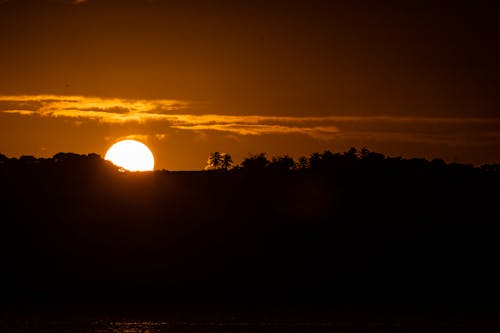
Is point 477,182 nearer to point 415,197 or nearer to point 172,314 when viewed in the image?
point 415,197

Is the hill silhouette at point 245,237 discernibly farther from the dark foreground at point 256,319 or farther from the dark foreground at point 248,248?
the dark foreground at point 256,319

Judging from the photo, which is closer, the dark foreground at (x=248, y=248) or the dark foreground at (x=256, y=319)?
the dark foreground at (x=256, y=319)

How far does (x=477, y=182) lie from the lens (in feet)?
191

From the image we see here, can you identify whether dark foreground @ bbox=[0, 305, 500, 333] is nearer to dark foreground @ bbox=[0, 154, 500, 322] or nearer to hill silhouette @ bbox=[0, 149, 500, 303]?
dark foreground @ bbox=[0, 154, 500, 322]

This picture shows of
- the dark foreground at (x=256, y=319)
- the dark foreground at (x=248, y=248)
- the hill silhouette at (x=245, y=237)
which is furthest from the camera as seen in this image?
the hill silhouette at (x=245, y=237)

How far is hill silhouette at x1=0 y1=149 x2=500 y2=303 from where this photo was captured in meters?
37.9

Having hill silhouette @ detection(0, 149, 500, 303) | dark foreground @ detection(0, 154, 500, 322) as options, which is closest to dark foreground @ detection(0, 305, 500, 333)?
dark foreground @ detection(0, 154, 500, 322)

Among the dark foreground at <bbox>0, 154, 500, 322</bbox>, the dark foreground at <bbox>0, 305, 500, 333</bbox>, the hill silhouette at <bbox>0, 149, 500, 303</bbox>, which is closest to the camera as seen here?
the dark foreground at <bbox>0, 305, 500, 333</bbox>

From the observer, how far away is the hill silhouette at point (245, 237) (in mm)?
37875

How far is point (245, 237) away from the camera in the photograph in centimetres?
4425

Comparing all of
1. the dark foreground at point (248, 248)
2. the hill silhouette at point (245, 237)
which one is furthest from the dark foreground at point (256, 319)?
the hill silhouette at point (245, 237)

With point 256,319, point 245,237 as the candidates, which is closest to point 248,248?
point 245,237

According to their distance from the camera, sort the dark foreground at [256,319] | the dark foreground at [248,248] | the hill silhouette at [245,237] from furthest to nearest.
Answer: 1. the hill silhouette at [245,237]
2. the dark foreground at [248,248]
3. the dark foreground at [256,319]

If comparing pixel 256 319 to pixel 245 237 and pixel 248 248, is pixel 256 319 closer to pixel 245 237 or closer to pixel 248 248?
pixel 248 248
